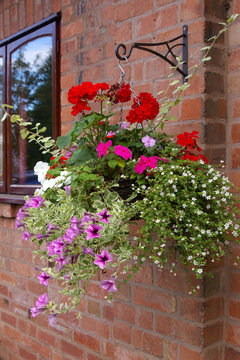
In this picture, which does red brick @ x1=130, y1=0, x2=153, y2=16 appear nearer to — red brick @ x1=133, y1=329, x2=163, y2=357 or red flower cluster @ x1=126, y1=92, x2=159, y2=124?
red flower cluster @ x1=126, y1=92, x2=159, y2=124

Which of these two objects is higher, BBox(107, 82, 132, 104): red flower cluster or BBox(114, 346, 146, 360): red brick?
BBox(107, 82, 132, 104): red flower cluster

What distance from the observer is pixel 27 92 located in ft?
10.5

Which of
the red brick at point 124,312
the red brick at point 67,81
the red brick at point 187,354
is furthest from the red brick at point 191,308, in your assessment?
the red brick at point 67,81

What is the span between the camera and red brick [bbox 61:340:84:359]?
8.61ft

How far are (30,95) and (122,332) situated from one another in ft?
6.01

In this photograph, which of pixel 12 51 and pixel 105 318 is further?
pixel 12 51

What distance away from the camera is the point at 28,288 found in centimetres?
308

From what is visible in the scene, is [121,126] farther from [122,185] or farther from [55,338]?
[55,338]

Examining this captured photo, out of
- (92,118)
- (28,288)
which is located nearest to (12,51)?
(28,288)

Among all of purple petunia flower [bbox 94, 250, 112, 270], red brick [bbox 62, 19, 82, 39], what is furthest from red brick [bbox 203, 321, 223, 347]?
red brick [bbox 62, 19, 82, 39]

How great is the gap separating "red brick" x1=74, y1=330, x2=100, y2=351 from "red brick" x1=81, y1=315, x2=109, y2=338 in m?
0.04

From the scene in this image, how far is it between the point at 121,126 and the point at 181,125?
295mm

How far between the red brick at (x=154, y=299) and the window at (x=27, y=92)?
1.25 m

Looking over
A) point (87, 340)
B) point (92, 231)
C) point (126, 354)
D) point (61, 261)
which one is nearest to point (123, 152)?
point (92, 231)
